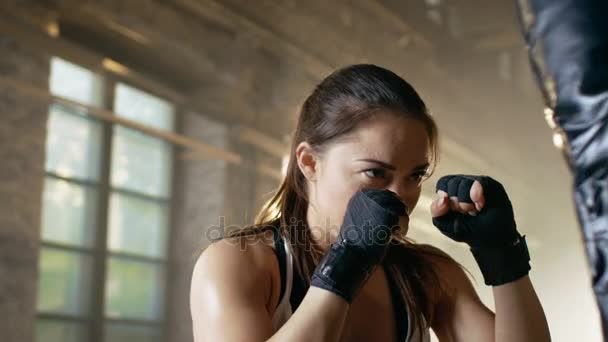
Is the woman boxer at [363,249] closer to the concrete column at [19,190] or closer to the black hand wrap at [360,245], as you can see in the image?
the black hand wrap at [360,245]

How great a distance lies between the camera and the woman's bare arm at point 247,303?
5.19ft

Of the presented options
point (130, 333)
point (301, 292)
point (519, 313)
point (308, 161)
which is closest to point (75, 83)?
point (130, 333)

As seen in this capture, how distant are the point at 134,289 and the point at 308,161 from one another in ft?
15.3

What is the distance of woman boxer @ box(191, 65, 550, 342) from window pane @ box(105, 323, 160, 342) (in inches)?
170

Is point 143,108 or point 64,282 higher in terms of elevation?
point 143,108

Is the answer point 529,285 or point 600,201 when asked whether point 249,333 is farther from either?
point 600,201

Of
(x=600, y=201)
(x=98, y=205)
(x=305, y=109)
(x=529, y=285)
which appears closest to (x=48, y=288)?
(x=98, y=205)

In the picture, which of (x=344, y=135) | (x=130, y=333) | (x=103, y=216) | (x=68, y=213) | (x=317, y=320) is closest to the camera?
(x=317, y=320)

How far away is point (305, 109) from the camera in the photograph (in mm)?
2115

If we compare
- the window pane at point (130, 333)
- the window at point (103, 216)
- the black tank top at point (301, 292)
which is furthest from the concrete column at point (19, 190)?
the black tank top at point (301, 292)

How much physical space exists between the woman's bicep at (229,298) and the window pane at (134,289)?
4540mm

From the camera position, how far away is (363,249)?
1.60m

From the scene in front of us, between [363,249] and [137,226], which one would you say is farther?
[137,226]

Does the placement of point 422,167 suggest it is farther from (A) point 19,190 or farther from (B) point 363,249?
(A) point 19,190
